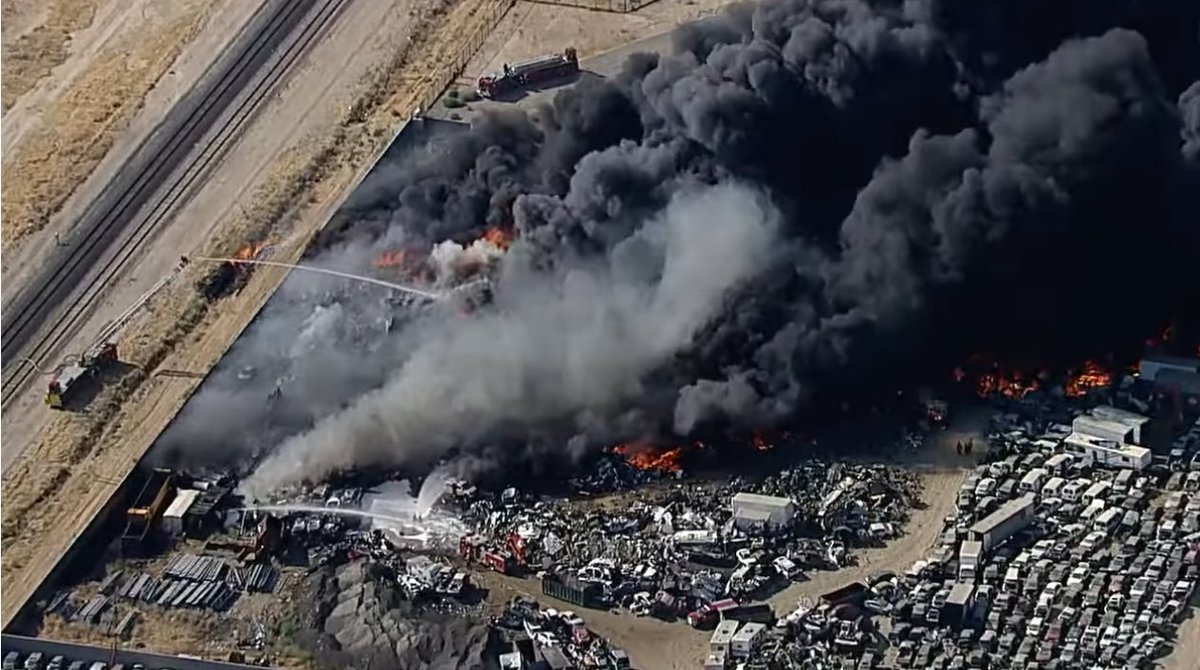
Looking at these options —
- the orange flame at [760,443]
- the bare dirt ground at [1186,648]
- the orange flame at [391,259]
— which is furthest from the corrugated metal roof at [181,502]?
the bare dirt ground at [1186,648]

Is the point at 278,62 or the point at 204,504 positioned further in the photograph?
the point at 278,62

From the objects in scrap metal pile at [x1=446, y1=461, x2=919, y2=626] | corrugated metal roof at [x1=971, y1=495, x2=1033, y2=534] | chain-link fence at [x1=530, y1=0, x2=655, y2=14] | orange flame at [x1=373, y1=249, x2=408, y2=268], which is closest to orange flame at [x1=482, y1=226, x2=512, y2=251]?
orange flame at [x1=373, y1=249, x2=408, y2=268]

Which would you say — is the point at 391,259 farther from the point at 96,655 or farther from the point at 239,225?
the point at 96,655

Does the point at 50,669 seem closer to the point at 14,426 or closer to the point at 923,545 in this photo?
the point at 14,426

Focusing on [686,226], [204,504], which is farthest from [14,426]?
[686,226]

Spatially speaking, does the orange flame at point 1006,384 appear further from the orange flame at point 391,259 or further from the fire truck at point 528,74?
the fire truck at point 528,74

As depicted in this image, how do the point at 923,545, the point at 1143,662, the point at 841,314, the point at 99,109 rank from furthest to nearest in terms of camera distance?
the point at 99,109 → the point at 841,314 → the point at 923,545 → the point at 1143,662
